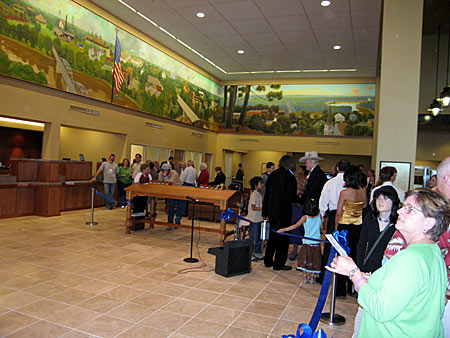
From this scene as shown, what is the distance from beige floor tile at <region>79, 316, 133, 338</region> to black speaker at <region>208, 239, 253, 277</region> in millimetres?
1997

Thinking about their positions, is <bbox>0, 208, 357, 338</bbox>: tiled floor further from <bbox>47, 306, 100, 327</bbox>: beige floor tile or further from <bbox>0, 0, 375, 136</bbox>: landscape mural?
<bbox>0, 0, 375, 136</bbox>: landscape mural

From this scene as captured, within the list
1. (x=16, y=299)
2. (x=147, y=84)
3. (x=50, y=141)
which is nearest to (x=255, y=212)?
(x=16, y=299)

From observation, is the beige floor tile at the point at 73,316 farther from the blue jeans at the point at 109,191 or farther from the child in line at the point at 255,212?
the blue jeans at the point at 109,191

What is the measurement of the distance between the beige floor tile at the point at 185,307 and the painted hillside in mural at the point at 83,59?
7.59 meters

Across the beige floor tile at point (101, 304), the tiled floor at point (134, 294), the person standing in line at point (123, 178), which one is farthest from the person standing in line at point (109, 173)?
the beige floor tile at point (101, 304)

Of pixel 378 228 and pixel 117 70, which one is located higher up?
pixel 117 70

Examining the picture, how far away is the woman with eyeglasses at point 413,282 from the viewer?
145 cm

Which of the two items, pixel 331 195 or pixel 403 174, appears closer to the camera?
pixel 331 195

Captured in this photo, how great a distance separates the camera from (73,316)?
3484 millimetres

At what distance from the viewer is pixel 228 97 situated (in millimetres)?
19781

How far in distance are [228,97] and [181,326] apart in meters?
17.4

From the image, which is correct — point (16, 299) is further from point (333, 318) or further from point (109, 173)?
point (109, 173)

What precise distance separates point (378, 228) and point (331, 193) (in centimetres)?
179

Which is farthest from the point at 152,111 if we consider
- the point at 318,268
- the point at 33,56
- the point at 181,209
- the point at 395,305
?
the point at 395,305
